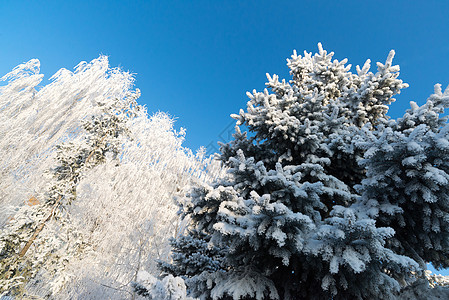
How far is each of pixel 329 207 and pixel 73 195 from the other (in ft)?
20.2

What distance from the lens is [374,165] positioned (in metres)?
2.79

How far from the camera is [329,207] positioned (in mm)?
3977

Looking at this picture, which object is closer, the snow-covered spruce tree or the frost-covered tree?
the snow-covered spruce tree

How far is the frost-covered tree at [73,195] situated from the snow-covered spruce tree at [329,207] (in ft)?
5.33

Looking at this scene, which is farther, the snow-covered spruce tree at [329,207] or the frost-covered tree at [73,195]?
the frost-covered tree at [73,195]

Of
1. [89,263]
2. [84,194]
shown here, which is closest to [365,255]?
[89,263]

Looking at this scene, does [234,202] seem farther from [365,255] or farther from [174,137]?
[174,137]

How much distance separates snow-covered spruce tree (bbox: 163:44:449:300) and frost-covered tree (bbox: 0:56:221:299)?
5.33 feet

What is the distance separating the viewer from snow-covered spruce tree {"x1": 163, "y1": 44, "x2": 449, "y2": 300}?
2.10 metres

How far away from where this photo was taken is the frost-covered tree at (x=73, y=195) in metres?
5.20

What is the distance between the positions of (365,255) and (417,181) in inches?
51.8

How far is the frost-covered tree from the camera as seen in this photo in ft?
17.1

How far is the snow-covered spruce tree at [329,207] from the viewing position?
210 cm

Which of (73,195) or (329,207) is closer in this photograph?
(329,207)
